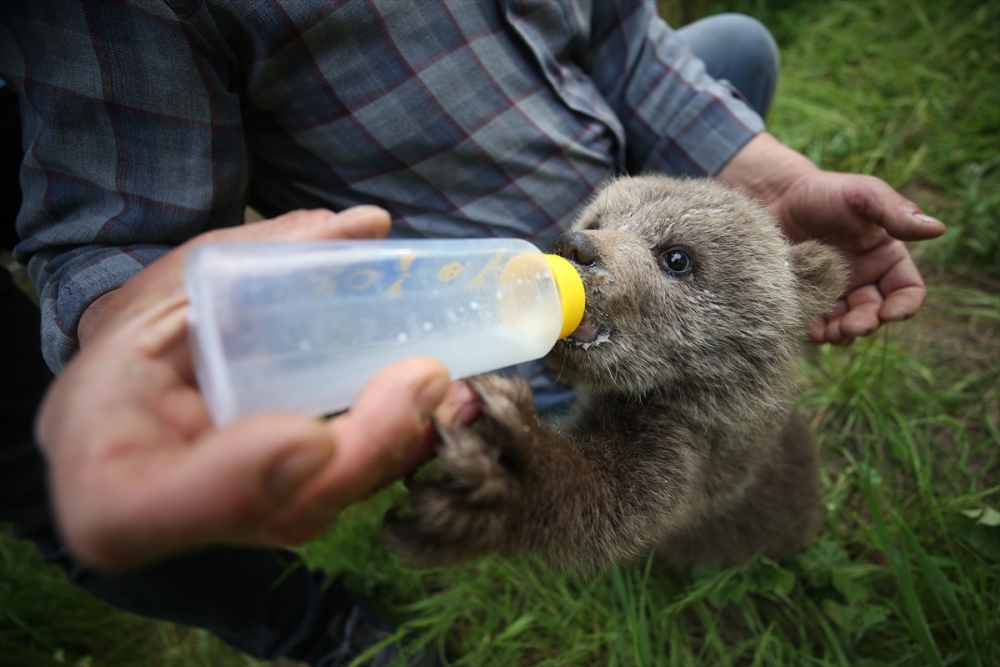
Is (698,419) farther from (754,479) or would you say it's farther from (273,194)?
(273,194)

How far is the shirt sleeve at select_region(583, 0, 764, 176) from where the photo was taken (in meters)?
2.57

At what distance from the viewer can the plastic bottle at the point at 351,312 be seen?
0.89m

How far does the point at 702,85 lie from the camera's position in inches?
103

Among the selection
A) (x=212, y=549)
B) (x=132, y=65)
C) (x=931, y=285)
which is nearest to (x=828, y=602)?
(x=931, y=285)

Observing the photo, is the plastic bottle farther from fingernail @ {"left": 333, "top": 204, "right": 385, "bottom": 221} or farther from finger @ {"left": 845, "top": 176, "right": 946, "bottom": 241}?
finger @ {"left": 845, "top": 176, "right": 946, "bottom": 241}

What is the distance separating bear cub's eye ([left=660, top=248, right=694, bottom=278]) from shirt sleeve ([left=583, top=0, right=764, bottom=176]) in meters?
1.09

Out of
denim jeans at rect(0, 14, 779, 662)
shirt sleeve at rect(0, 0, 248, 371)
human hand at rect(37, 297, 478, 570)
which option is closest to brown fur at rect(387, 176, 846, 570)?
human hand at rect(37, 297, 478, 570)

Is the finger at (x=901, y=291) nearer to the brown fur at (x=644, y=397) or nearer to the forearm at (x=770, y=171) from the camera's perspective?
the forearm at (x=770, y=171)

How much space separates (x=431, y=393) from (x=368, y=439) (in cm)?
15

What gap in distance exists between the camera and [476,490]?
116cm

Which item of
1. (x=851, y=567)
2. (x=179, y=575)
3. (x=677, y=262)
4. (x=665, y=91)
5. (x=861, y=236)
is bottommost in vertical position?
(x=851, y=567)

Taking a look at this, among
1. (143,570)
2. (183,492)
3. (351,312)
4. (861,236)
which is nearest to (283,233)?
(351,312)

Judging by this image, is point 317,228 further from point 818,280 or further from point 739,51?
point 739,51

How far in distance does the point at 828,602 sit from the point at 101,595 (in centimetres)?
334
